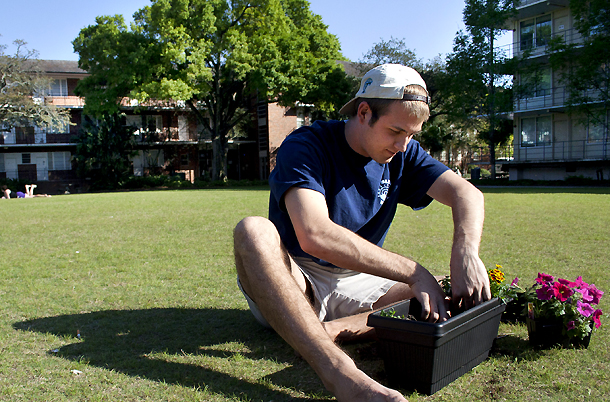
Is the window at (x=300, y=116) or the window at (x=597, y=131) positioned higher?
the window at (x=300, y=116)

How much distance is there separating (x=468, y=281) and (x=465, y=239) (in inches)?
9.6

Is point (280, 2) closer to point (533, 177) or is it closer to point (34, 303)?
point (533, 177)

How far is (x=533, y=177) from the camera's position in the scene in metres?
30.4

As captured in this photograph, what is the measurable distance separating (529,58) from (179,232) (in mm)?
28289

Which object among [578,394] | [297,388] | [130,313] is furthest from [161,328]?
[578,394]

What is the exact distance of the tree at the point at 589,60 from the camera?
78.5 ft

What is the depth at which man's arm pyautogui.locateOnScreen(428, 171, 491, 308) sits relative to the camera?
7.41 feet

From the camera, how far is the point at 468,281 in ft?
7.38

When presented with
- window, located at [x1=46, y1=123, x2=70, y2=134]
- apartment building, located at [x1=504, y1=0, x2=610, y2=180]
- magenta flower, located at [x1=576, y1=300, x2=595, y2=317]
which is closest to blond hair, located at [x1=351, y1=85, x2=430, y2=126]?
magenta flower, located at [x1=576, y1=300, x2=595, y2=317]

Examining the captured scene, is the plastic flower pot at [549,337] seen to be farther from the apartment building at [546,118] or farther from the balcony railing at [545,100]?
the balcony railing at [545,100]

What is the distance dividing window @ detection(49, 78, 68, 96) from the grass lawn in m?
41.6

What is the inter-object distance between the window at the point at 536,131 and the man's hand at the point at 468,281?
31.5 m

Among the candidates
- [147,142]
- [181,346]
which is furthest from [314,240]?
[147,142]

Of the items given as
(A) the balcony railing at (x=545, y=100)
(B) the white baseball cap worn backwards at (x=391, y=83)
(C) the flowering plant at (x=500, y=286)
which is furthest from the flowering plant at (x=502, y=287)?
(A) the balcony railing at (x=545, y=100)
